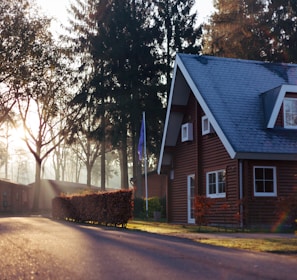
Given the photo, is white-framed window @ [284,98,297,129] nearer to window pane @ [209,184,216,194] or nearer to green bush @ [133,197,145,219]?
→ window pane @ [209,184,216,194]

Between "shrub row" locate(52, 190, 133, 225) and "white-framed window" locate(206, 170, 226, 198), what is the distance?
4496 mm

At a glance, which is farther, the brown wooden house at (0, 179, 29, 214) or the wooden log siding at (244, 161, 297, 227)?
the brown wooden house at (0, 179, 29, 214)

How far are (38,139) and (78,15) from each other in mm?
13420

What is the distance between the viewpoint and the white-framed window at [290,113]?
23.2 metres

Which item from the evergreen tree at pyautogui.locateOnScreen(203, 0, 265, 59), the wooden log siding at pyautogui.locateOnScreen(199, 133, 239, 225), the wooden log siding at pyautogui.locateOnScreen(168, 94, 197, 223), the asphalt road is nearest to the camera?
the asphalt road

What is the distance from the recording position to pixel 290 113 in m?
23.4

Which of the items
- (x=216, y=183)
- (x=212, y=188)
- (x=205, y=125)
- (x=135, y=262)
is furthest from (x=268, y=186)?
(x=135, y=262)

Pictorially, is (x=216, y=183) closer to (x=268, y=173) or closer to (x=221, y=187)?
(x=221, y=187)

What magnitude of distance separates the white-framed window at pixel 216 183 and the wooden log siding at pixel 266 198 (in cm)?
163

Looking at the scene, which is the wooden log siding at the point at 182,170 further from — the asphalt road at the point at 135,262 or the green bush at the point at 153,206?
the asphalt road at the point at 135,262

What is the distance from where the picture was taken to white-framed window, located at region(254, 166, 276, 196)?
2191 centimetres

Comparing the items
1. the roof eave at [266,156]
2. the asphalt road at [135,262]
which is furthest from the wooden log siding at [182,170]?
the asphalt road at [135,262]

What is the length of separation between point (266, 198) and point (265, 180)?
74 cm

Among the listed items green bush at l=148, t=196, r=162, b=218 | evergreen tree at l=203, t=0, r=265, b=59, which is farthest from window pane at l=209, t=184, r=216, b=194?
evergreen tree at l=203, t=0, r=265, b=59
